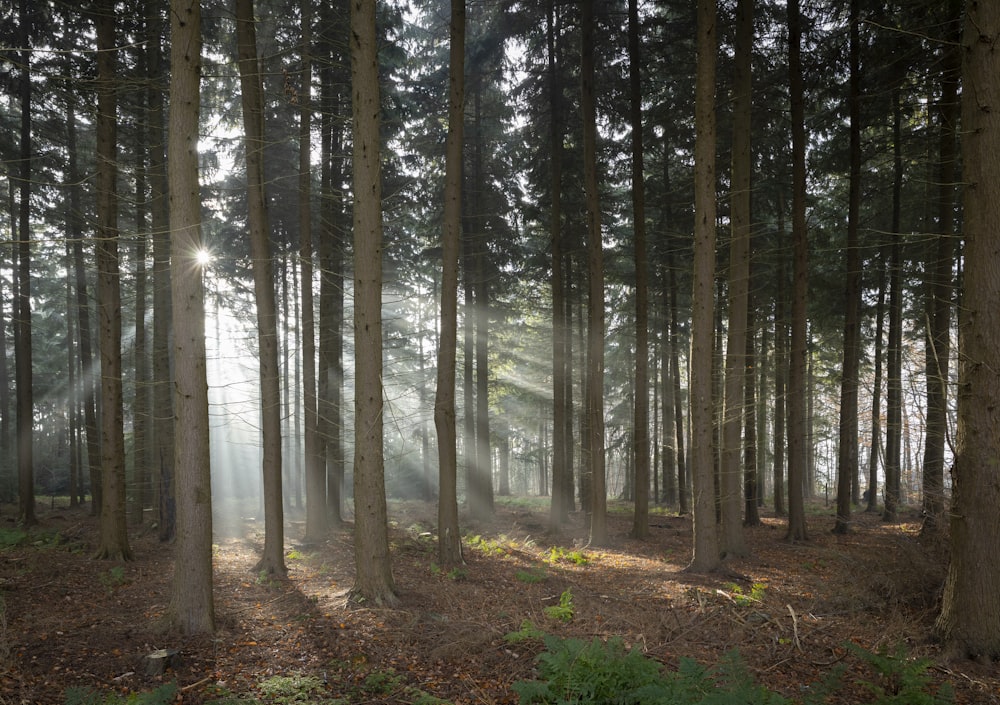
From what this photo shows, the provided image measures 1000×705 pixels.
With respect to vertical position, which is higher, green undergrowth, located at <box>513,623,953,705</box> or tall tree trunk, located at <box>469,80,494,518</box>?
tall tree trunk, located at <box>469,80,494,518</box>

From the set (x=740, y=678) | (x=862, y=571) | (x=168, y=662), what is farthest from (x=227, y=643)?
(x=862, y=571)

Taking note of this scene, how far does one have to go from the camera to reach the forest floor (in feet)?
18.8

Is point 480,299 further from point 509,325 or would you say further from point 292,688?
point 292,688

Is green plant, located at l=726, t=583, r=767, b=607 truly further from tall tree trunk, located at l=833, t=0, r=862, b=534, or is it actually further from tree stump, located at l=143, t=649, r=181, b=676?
tree stump, located at l=143, t=649, r=181, b=676

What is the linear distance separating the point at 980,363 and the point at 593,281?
8.36 metres

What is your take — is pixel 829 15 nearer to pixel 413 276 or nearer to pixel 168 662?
pixel 413 276

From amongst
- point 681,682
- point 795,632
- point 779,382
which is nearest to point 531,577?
point 795,632

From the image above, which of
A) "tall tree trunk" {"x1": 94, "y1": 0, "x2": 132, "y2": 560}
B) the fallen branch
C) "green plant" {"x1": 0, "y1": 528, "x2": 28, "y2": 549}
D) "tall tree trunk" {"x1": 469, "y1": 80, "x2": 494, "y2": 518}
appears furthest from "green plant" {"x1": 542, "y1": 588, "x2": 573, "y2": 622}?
"green plant" {"x1": 0, "y1": 528, "x2": 28, "y2": 549}

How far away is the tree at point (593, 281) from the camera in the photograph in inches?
536

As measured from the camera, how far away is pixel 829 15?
12891mm

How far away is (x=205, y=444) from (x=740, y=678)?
625cm

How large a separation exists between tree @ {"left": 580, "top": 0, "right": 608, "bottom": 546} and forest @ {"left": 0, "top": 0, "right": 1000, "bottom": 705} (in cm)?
8

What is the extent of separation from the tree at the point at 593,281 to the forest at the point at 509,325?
8cm

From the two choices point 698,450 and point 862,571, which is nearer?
point 862,571
